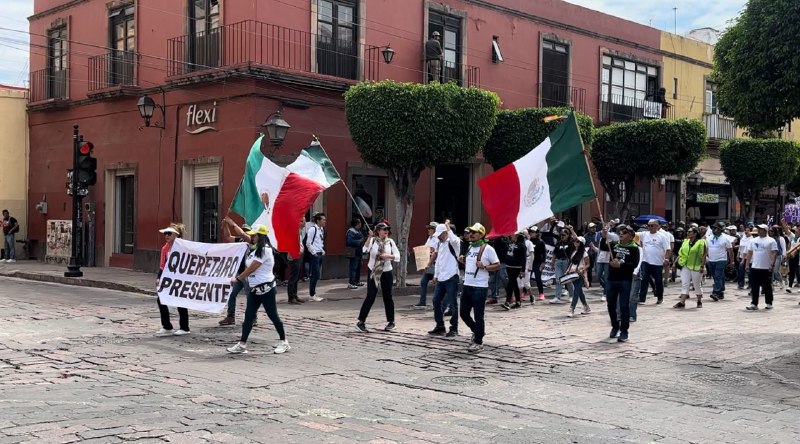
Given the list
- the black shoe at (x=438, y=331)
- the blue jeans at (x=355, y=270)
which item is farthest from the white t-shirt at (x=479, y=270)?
the blue jeans at (x=355, y=270)

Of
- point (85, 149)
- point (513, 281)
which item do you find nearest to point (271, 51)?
point (85, 149)

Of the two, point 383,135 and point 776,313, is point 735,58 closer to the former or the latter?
point 776,313

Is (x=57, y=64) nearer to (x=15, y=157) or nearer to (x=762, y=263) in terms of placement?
(x=15, y=157)

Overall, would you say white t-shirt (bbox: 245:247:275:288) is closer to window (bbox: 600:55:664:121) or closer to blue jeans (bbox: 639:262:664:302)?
blue jeans (bbox: 639:262:664:302)

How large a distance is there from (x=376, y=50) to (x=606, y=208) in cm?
1192

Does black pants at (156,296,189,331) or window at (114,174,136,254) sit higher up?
window at (114,174,136,254)

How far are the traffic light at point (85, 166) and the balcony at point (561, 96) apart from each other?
45.1 ft

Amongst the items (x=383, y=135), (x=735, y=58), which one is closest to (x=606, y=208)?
(x=383, y=135)

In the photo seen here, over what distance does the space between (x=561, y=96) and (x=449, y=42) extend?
514 cm

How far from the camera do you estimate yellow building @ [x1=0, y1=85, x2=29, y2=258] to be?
26562 millimetres

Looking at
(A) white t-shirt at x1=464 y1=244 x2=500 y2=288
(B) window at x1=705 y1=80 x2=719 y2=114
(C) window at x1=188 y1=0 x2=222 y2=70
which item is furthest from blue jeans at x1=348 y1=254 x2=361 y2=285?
(B) window at x1=705 y1=80 x2=719 y2=114

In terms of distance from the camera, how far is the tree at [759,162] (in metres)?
29.5

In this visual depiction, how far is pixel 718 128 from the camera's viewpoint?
111 feet

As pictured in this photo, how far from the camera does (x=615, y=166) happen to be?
24.8 m
